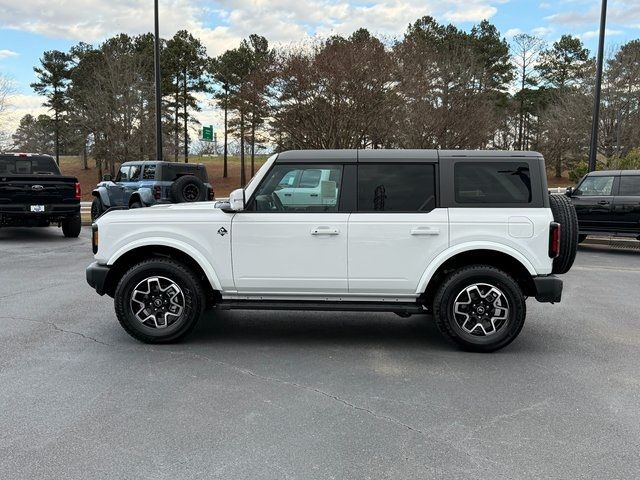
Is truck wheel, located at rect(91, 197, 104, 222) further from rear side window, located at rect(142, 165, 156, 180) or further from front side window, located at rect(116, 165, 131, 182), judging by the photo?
rear side window, located at rect(142, 165, 156, 180)

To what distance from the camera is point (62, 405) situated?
3.86 m

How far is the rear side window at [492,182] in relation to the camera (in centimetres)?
509

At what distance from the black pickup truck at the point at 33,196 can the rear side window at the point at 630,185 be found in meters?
12.3

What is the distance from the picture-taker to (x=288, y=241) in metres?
5.13

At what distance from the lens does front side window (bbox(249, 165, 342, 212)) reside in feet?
17.0

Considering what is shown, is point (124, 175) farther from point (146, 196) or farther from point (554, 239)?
point (554, 239)

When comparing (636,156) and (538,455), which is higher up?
(636,156)

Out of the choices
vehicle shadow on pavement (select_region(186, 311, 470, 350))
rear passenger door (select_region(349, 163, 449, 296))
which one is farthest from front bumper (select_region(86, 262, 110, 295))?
rear passenger door (select_region(349, 163, 449, 296))

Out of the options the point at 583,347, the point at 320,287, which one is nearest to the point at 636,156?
the point at 583,347

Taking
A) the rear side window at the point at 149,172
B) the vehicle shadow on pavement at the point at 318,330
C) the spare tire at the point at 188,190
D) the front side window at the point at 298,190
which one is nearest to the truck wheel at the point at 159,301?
the vehicle shadow on pavement at the point at 318,330

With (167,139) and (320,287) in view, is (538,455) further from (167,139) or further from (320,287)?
(167,139)

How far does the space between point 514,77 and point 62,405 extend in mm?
52201

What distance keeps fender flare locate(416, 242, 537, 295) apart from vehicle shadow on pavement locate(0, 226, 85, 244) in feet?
35.6

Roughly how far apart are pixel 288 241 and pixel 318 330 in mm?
1251
